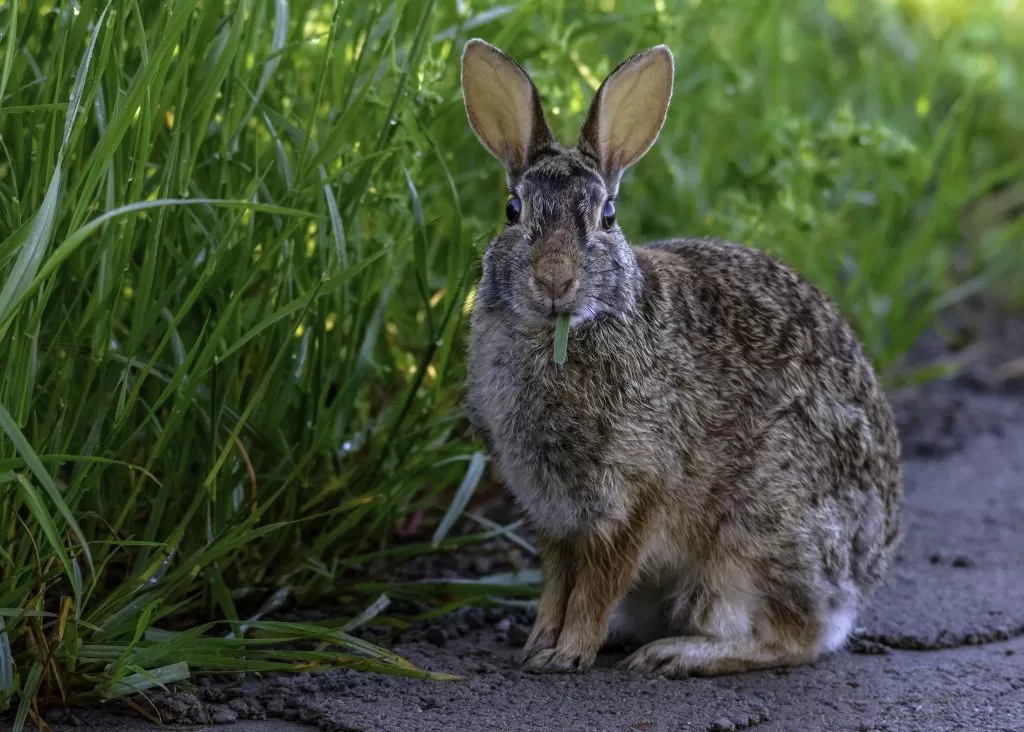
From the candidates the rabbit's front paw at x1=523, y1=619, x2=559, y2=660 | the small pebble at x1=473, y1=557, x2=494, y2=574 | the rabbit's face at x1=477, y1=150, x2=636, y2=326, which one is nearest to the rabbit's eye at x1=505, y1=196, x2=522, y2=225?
the rabbit's face at x1=477, y1=150, x2=636, y2=326

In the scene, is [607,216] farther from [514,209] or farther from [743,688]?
[743,688]

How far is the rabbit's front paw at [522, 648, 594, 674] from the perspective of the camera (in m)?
3.76

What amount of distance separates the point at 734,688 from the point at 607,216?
4.21ft

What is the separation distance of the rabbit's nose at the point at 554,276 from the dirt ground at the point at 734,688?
101 cm

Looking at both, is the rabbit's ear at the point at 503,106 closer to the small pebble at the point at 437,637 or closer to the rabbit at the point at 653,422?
the rabbit at the point at 653,422

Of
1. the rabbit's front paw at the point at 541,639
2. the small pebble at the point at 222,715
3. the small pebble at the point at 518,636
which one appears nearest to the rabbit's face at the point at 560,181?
the rabbit's front paw at the point at 541,639

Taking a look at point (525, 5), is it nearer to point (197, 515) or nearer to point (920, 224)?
point (197, 515)

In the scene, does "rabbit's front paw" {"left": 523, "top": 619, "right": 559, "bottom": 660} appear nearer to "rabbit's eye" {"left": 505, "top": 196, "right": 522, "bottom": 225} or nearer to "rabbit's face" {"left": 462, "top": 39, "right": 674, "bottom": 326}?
"rabbit's face" {"left": 462, "top": 39, "right": 674, "bottom": 326}

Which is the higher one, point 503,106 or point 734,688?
point 503,106

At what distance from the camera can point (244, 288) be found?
3330mm

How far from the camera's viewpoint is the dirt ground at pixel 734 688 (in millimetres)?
3344

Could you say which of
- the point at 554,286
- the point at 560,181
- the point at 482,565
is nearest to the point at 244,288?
the point at 554,286

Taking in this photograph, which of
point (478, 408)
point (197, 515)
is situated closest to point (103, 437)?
point (197, 515)

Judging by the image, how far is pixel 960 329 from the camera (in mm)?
7523
